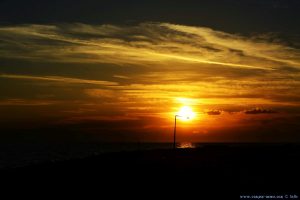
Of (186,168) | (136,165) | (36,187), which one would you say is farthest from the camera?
(136,165)

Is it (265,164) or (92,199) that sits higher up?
(265,164)

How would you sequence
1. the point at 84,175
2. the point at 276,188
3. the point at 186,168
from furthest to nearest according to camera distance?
the point at 186,168
the point at 84,175
the point at 276,188

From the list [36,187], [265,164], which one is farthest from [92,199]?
[265,164]

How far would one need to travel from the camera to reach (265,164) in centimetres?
5541

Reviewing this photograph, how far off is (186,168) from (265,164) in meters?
9.91

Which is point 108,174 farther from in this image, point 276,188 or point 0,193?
point 276,188

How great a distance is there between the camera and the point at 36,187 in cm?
4091

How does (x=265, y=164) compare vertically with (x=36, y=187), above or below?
above

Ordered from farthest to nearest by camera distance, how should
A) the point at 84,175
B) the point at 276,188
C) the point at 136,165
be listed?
the point at 136,165 < the point at 84,175 < the point at 276,188

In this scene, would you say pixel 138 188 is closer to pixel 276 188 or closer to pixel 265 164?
pixel 276 188

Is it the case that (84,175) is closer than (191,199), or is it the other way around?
(191,199)

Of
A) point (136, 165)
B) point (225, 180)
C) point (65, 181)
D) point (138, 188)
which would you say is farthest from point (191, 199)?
point (136, 165)

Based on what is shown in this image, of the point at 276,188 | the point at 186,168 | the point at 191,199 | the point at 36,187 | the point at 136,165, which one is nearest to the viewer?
the point at 191,199

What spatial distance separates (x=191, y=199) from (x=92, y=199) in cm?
710
